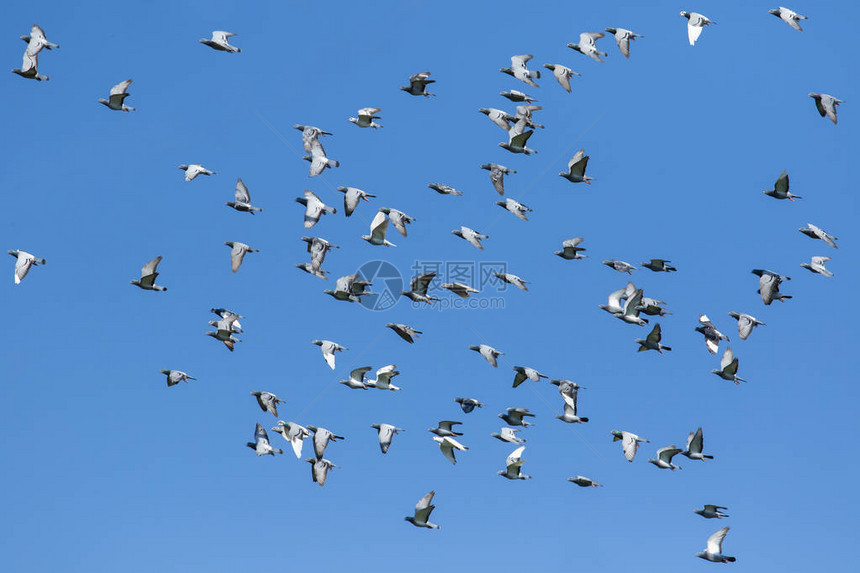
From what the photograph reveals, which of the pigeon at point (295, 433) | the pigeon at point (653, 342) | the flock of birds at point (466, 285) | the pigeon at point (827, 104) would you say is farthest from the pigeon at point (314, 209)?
the pigeon at point (827, 104)

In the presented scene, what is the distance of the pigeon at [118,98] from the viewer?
7006 centimetres

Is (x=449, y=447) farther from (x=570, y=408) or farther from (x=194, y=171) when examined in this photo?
(x=194, y=171)

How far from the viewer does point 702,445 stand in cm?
6838

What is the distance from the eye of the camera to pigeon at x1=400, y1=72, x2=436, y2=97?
70250 millimetres

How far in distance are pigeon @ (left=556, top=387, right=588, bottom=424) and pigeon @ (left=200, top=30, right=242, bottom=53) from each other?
27.5 m

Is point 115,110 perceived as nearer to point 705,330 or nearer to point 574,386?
point 574,386

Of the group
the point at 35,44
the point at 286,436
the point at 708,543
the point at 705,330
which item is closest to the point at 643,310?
the point at 705,330

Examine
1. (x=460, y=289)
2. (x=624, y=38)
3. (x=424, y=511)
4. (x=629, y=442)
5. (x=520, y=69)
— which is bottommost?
(x=424, y=511)

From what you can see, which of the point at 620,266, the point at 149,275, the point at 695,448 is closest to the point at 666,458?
the point at 695,448

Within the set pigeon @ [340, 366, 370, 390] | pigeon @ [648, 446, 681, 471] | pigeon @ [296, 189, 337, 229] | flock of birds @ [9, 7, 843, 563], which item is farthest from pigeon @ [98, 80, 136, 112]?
pigeon @ [648, 446, 681, 471]

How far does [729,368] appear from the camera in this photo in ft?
224

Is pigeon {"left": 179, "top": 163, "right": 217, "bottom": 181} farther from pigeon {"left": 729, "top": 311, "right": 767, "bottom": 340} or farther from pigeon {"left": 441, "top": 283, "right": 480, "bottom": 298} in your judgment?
pigeon {"left": 729, "top": 311, "right": 767, "bottom": 340}

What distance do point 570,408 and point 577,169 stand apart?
1392cm

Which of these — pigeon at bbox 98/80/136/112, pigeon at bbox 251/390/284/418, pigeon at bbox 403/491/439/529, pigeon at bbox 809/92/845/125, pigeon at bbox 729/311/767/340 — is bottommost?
pigeon at bbox 403/491/439/529
